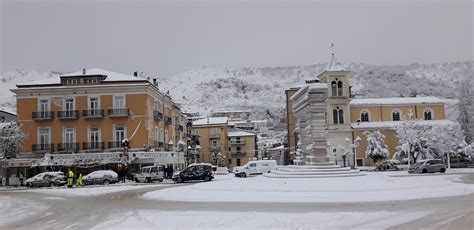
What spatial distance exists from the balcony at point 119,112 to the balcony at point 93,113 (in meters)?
0.95

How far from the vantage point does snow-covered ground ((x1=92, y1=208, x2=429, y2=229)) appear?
13805 millimetres

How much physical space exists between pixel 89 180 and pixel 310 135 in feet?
76.8

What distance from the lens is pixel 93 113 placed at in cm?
5266

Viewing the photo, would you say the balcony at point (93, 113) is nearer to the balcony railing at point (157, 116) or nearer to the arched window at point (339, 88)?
the balcony railing at point (157, 116)

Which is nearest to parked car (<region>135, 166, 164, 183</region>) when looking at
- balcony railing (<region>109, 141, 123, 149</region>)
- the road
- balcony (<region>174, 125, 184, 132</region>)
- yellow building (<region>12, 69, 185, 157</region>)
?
yellow building (<region>12, 69, 185, 157</region>)

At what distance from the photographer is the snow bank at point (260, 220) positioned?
543 inches

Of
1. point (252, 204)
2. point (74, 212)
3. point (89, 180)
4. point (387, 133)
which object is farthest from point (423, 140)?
point (74, 212)

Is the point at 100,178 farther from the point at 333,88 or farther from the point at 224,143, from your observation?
the point at 224,143

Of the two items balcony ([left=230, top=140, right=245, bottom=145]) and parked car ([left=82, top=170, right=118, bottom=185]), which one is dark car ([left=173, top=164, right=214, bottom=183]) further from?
balcony ([left=230, top=140, right=245, bottom=145])

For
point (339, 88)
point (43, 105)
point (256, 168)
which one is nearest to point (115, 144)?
point (43, 105)

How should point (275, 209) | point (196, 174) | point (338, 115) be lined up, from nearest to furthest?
point (275, 209)
point (196, 174)
point (338, 115)

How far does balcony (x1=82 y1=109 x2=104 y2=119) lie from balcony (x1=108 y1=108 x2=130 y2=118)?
947 mm

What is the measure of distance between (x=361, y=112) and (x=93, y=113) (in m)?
40.1

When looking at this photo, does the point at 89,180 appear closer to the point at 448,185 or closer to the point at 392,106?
the point at 448,185
